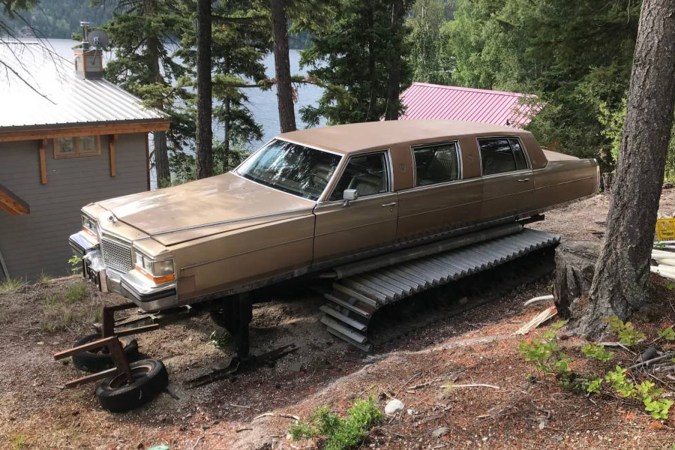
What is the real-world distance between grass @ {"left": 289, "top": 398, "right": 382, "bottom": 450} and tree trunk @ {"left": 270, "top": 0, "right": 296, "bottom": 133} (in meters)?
9.94

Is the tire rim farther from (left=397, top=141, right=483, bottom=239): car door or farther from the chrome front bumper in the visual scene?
(left=397, top=141, right=483, bottom=239): car door

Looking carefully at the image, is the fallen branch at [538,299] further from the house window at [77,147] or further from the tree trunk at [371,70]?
the tree trunk at [371,70]

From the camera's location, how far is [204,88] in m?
14.1

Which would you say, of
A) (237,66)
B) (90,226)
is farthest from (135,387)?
(237,66)

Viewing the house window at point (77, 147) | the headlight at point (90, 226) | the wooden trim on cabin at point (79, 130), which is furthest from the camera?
the house window at point (77, 147)

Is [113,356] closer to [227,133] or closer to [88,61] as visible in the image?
[88,61]

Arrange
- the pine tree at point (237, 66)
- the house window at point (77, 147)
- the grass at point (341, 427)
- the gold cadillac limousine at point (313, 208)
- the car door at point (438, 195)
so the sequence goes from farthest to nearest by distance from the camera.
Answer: the pine tree at point (237, 66)
the house window at point (77, 147)
the car door at point (438, 195)
the gold cadillac limousine at point (313, 208)
the grass at point (341, 427)

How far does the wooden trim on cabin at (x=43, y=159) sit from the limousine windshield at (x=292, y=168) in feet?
25.9

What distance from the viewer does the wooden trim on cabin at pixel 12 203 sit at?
12.3 meters

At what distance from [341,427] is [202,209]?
288 centimetres

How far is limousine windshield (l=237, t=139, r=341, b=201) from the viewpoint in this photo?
22.2ft

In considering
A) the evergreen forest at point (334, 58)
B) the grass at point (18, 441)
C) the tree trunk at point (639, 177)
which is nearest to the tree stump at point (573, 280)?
the tree trunk at point (639, 177)

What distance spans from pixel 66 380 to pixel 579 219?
879 cm

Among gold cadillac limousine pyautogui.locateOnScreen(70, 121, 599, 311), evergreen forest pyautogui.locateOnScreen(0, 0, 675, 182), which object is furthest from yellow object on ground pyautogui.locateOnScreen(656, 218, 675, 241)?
evergreen forest pyautogui.locateOnScreen(0, 0, 675, 182)
